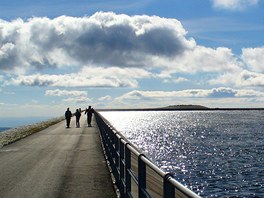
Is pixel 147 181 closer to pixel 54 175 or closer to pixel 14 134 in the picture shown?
pixel 54 175

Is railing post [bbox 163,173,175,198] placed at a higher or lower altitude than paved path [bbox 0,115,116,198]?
higher

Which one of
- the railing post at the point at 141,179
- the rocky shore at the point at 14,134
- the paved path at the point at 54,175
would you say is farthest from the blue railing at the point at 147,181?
the rocky shore at the point at 14,134

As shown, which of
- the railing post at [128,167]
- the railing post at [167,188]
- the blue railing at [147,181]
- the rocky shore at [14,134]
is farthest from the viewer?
the rocky shore at [14,134]

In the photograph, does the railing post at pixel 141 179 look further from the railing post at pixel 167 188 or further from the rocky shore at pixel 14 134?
the rocky shore at pixel 14 134

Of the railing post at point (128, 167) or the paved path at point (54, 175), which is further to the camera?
the paved path at point (54, 175)

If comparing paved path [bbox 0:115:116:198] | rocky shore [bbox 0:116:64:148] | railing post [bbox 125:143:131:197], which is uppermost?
railing post [bbox 125:143:131:197]

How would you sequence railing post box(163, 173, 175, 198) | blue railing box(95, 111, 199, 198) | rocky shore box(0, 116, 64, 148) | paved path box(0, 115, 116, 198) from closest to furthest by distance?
1. blue railing box(95, 111, 199, 198)
2. railing post box(163, 173, 175, 198)
3. paved path box(0, 115, 116, 198)
4. rocky shore box(0, 116, 64, 148)

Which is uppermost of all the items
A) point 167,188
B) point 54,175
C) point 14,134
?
point 167,188

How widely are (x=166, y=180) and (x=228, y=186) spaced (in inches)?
964

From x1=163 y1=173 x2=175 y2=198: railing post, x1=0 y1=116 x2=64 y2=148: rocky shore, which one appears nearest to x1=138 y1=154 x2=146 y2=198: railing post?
x1=163 y1=173 x2=175 y2=198: railing post

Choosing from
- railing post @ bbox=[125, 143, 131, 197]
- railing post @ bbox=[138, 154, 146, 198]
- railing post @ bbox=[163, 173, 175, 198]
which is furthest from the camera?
railing post @ bbox=[125, 143, 131, 197]

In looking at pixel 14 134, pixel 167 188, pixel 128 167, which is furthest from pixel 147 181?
pixel 14 134

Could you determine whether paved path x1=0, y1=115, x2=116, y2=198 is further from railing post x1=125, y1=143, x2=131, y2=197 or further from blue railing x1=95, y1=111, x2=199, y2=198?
railing post x1=125, y1=143, x2=131, y2=197

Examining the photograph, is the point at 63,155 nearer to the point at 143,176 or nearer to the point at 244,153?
the point at 143,176
